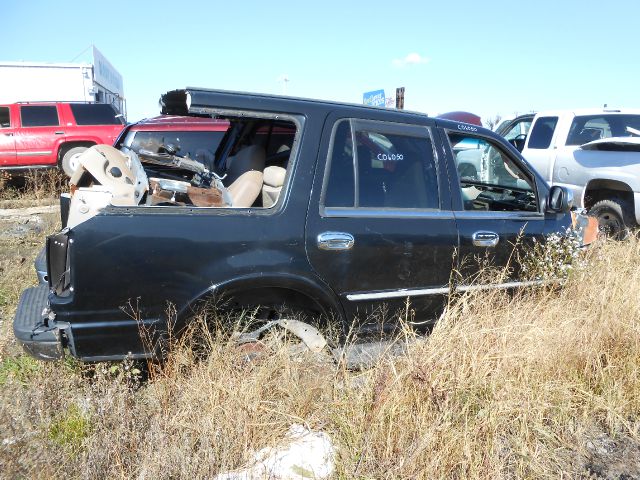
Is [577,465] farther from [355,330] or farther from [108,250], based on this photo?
[108,250]

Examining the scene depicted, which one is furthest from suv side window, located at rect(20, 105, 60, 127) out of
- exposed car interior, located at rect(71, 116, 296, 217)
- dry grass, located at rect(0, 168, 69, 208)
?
exposed car interior, located at rect(71, 116, 296, 217)

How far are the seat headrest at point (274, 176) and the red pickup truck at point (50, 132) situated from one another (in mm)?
8868

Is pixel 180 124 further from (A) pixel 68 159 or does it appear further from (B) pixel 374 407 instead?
(B) pixel 374 407

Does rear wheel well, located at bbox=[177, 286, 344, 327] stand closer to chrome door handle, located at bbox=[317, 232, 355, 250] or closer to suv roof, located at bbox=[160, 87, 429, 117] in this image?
chrome door handle, located at bbox=[317, 232, 355, 250]

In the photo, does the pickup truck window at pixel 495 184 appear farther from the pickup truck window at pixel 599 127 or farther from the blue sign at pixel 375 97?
the blue sign at pixel 375 97

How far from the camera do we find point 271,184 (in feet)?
11.6

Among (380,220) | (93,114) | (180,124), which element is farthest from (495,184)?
(93,114)

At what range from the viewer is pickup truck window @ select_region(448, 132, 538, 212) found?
12.9 feet

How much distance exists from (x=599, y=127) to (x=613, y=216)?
1.49 metres

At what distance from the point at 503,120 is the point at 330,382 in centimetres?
804

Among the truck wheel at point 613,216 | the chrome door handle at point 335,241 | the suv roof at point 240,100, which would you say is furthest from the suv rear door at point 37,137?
the truck wheel at point 613,216

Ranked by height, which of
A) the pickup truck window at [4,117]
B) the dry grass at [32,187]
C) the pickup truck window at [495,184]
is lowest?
the dry grass at [32,187]

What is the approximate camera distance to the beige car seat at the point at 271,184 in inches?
138

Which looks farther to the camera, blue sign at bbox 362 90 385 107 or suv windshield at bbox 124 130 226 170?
blue sign at bbox 362 90 385 107
